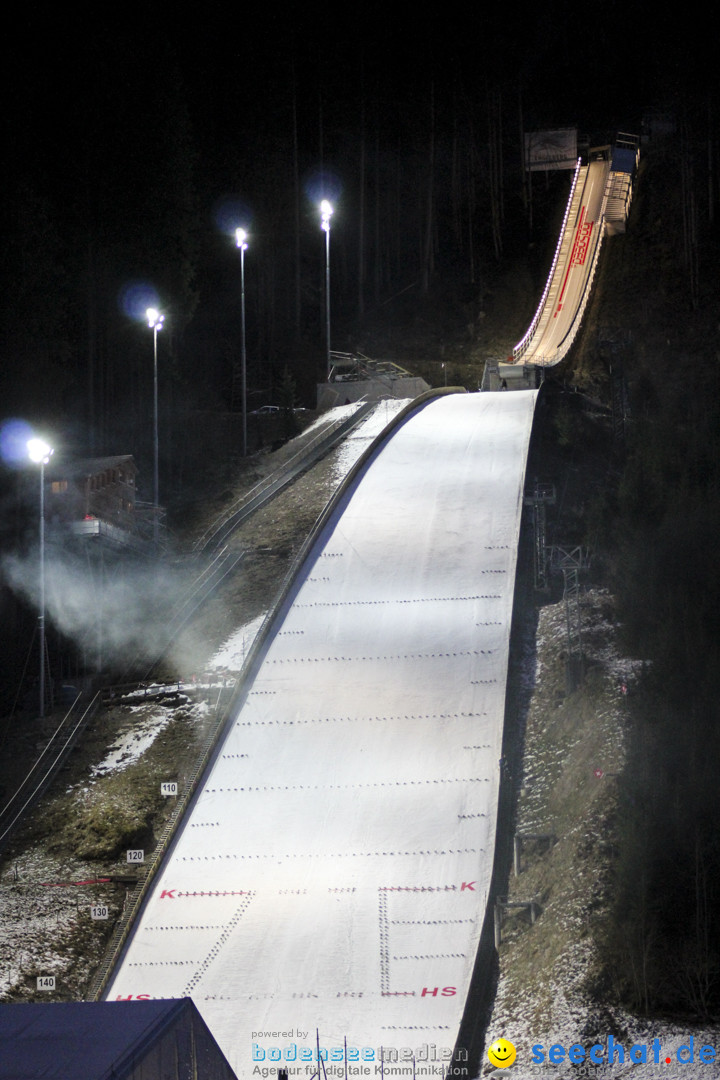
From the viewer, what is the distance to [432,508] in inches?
1102

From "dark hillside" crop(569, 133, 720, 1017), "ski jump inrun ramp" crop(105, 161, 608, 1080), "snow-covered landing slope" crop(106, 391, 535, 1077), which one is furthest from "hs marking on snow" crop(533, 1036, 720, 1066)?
"snow-covered landing slope" crop(106, 391, 535, 1077)

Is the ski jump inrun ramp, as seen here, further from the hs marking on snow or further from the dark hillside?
the dark hillside

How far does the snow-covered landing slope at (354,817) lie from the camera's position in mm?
15992

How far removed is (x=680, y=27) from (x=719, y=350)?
16239mm

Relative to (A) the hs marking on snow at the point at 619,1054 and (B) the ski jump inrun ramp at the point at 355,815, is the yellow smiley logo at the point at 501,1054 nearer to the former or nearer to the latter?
(A) the hs marking on snow at the point at 619,1054

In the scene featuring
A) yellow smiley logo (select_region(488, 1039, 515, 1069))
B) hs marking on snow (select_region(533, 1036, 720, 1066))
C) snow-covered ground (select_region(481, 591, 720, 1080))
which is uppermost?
snow-covered ground (select_region(481, 591, 720, 1080))

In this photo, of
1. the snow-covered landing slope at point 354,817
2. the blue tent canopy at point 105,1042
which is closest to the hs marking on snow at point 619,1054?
the snow-covered landing slope at point 354,817

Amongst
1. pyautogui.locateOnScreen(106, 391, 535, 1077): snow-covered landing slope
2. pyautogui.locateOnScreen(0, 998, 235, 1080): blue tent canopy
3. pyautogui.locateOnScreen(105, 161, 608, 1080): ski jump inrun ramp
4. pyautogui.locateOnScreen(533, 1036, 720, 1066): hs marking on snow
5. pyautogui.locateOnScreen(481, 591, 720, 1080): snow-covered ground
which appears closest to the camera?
pyautogui.locateOnScreen(0, 998, 235, 1080): blue tent canopy

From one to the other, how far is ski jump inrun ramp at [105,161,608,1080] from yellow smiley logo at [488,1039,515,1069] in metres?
0.41

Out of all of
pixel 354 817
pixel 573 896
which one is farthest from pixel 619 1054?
pixel 354 817

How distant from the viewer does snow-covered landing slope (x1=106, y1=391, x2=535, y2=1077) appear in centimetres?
1599

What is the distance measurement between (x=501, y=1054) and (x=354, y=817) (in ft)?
16.4

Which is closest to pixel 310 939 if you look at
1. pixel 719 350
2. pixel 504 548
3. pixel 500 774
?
pixel 500 774

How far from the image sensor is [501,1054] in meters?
14.3
